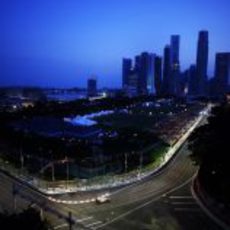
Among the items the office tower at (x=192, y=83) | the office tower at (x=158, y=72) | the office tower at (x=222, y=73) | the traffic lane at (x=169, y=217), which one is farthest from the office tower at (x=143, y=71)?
the traffic lane at (x=169, y=217)

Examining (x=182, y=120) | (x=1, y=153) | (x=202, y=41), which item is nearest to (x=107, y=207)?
(x=1, y=153)

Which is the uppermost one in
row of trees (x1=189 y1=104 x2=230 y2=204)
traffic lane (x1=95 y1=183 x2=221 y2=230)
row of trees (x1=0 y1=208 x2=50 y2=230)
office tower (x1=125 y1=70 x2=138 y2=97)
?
row of trees (x1=0 y1=208 x2=50 y2=230)

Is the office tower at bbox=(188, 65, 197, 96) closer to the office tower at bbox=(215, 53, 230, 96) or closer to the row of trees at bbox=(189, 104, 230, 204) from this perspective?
the office tower at bbox=(215, 53, 230, 96)

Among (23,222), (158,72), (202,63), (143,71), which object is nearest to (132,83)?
(143,71)

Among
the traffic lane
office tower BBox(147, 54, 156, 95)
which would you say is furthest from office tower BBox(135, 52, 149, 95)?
the traffic lane

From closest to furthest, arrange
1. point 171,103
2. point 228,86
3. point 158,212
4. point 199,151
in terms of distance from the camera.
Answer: point 158,212
point 199,151
point 171,103
point 228,86

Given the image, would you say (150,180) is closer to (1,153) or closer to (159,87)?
(1,153)

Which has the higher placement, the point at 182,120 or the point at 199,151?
the point at 199,151

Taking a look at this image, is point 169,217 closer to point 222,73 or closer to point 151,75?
point 222,73
